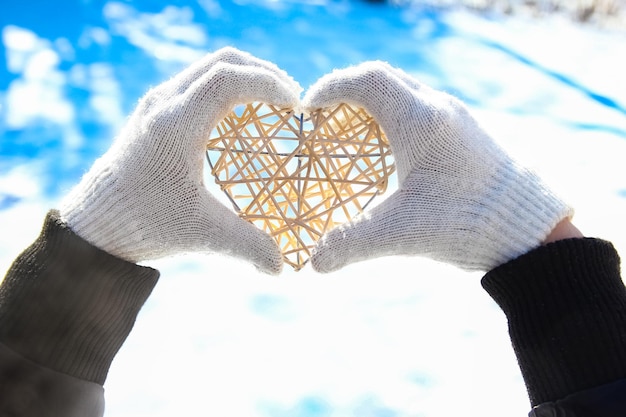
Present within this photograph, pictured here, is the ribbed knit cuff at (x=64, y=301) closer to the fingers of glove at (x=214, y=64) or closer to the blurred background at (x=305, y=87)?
the fingers of glove at (x=214, y=64)

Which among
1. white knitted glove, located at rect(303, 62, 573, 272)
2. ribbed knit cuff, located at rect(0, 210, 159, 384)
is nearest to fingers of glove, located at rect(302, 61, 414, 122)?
white knitted glove, located at rect(303, 62, 573, 272)

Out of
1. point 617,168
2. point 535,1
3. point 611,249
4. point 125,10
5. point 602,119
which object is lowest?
point 611,249

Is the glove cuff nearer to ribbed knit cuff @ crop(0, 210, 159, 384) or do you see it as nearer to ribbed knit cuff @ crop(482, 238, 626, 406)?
ribbed knit cuff @ crop(482, 238, 626, 406)

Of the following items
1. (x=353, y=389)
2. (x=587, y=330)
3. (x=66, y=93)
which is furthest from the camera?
(x=66, y=93)

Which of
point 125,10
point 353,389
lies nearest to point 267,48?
point 125,10

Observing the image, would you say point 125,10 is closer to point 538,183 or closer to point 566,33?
point 566,33

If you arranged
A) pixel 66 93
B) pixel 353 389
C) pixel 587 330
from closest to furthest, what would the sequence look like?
1. pixel 587 330
2. pixel 353 389
3. pixel 66 93
